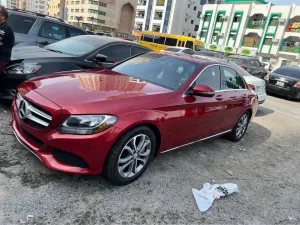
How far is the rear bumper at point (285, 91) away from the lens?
11.8 metres

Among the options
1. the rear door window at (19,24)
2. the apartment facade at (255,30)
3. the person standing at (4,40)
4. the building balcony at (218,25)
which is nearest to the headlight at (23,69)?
the person standing at (4,40)

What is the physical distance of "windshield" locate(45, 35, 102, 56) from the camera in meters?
5.43

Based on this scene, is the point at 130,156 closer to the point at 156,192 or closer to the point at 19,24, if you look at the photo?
the point at 156,192

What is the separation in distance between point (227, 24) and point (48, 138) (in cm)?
5312

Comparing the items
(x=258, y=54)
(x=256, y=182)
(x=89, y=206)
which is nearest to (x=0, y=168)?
(x=89, y=206)

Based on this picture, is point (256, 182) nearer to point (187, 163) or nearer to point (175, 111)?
point (187, 163)

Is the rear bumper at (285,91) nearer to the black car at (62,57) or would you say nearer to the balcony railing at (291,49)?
the black car at (62,57)

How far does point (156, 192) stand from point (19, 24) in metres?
6.42

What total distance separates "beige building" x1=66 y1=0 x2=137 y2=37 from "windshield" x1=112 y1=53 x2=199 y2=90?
82277mm

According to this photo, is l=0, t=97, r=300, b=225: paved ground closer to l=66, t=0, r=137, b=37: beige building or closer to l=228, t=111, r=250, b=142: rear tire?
l=228, t=111, r=250, b=142: rear tire

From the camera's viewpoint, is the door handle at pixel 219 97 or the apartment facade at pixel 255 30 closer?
the door handle at pixel 219 97

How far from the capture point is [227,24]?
50562mm

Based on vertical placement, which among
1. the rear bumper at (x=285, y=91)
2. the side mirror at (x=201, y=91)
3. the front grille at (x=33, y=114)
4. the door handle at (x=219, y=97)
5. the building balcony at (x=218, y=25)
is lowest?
the rear bumper at (x=285, y=91)

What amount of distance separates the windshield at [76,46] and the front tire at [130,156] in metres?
2.95
